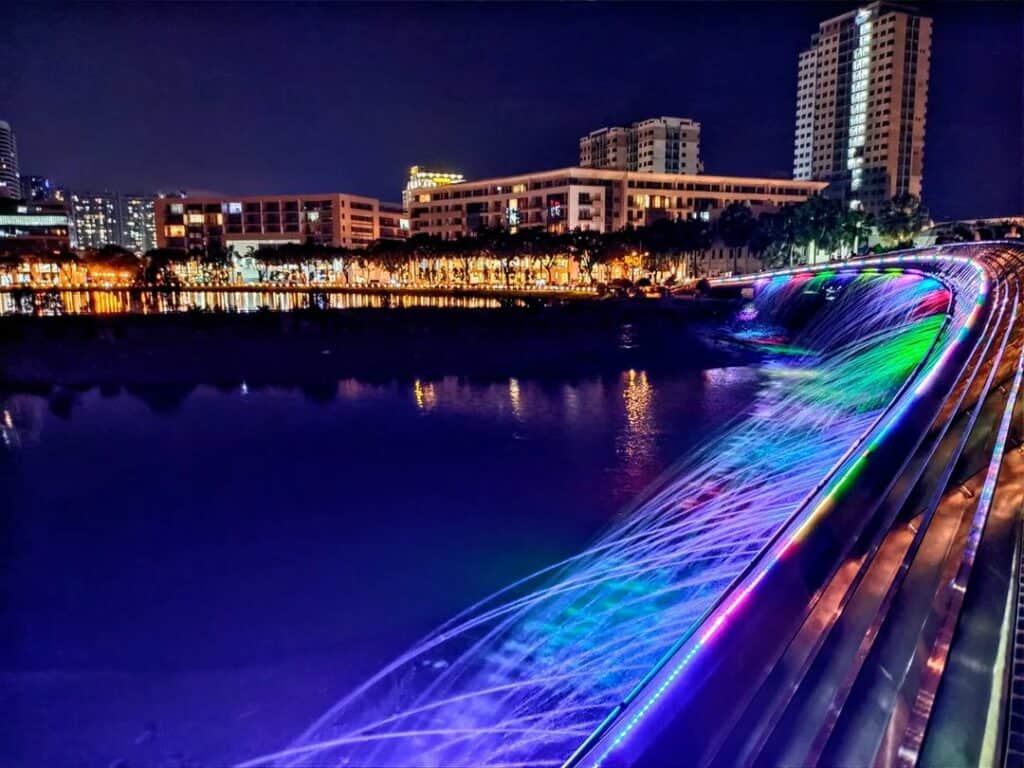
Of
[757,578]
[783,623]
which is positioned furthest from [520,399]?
[783,623]

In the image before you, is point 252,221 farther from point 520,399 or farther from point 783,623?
point 783,623

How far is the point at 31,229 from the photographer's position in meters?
124

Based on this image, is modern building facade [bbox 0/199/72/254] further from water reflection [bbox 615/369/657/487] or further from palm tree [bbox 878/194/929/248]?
palm tree [bbox 878/194/929/248]

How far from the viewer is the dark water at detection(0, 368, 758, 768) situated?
25.8 ft

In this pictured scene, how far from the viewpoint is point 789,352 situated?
33188 millimetres

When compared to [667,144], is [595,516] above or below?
below

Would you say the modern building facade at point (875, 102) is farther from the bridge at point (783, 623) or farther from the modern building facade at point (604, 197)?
the bridge at point (783, 623)

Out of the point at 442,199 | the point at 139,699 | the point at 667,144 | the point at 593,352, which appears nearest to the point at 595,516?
the point at 139,699

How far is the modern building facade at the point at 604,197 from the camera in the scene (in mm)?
93250

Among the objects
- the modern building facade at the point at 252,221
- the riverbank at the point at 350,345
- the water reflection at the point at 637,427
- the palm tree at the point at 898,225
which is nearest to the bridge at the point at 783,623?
the water reflection at the point at 637,427

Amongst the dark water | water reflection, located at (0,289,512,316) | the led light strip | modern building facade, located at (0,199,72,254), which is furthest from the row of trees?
the led light strip

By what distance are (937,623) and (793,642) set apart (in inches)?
40.1

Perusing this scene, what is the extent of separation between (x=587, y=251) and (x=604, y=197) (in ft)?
69.2

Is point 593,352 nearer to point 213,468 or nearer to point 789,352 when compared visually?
point 789,352
